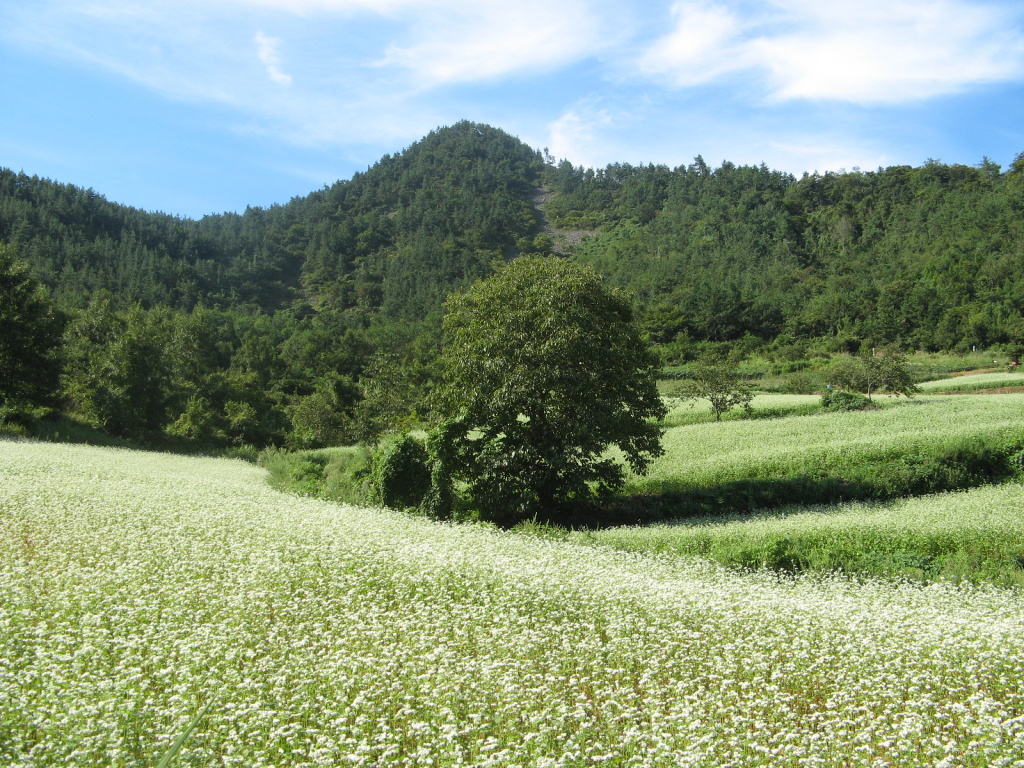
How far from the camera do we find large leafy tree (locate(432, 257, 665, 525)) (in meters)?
19.9

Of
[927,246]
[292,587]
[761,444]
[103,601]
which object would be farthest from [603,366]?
[927,246]

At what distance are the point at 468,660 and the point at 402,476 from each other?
44.5 ft

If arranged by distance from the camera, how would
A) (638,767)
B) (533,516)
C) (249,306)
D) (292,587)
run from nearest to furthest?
(638,767) < (292,587) < (533,516) < (249,306)

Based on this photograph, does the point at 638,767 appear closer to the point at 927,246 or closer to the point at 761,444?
the point at 761,444

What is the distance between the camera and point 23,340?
3538cm

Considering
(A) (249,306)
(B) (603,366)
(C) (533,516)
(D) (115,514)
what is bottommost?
(C) (533,516)

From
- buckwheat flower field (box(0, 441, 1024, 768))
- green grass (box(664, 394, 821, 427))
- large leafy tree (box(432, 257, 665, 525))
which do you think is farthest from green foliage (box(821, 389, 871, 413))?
buckwheat flower field (box(0, 441, 1024, 768))

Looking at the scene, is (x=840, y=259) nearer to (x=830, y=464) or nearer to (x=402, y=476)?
(x=830, y=464)

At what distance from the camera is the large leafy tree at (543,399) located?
19.9 metres

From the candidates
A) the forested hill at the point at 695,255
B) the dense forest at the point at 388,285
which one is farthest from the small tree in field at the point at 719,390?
the forested hill at the point at 695,255

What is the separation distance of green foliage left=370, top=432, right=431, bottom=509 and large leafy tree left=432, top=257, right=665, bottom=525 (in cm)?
84

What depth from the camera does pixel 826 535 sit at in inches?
573

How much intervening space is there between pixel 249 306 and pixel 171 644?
132349mm

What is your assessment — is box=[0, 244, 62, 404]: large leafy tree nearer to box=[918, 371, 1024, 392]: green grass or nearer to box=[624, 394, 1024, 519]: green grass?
box=[624, 394, 1024, 519]: green grass
